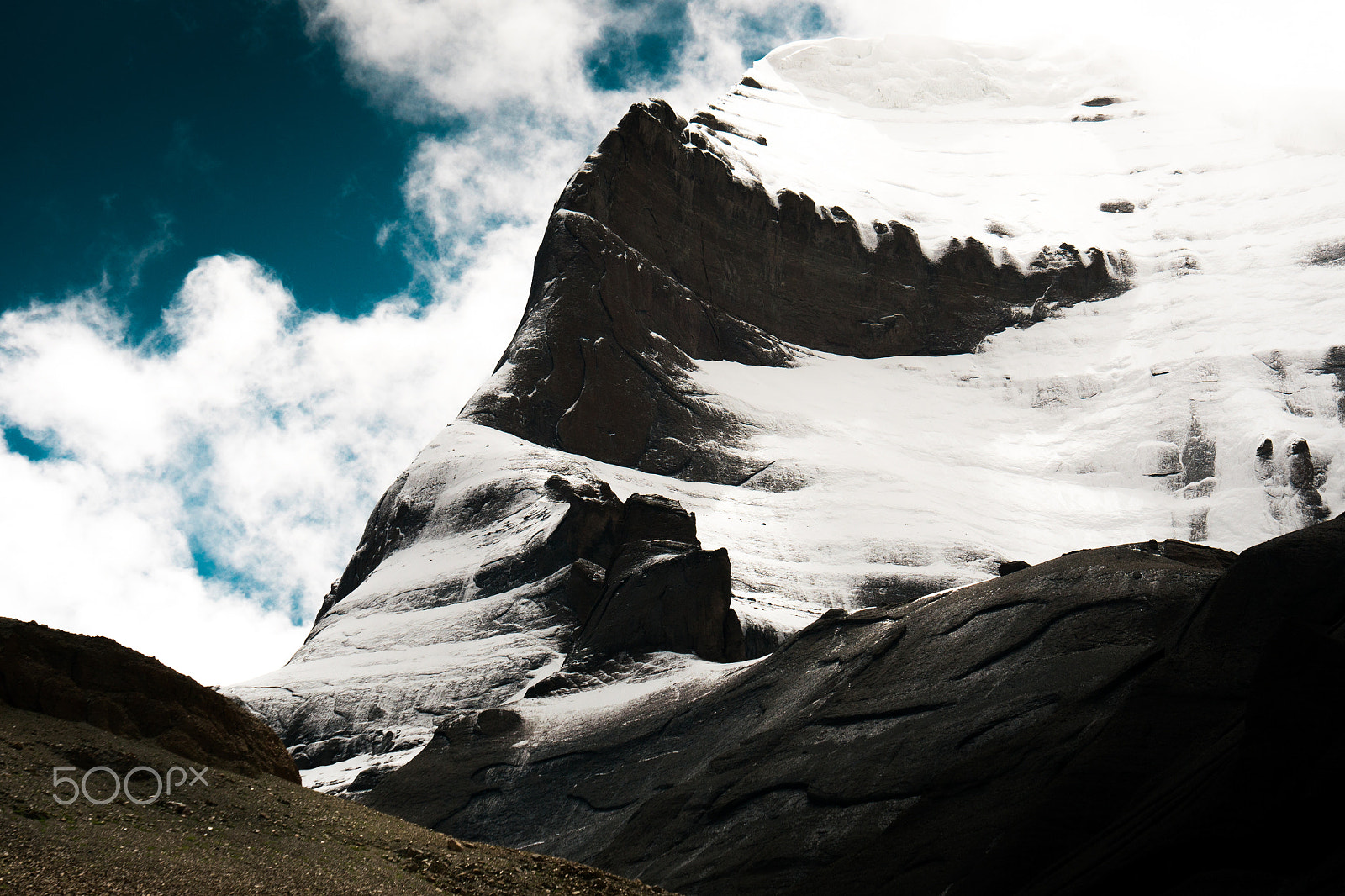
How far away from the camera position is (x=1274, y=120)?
136 meters

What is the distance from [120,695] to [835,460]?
68011 mm

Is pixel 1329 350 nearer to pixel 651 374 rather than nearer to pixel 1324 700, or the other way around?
pixel 651 374

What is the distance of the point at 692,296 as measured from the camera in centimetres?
10250

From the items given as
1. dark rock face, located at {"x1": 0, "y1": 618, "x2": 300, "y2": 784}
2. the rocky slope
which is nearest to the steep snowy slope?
dark rock face, located at {"x1": 0, "y1": 618, "x2": 300, "y2": 784}

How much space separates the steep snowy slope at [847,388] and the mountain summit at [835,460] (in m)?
0.30

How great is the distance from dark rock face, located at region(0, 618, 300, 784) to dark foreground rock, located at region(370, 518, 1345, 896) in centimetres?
954

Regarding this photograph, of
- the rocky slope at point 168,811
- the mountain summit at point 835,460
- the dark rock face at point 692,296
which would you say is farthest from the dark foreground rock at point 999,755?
the dark rock face at point 692,296

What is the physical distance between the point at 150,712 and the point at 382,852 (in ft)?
14.6

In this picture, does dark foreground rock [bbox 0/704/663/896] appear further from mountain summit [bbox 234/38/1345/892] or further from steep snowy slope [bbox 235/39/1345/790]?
steep snowy slope [bbox 235/39/1345/790]

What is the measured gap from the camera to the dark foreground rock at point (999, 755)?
13.9 metres

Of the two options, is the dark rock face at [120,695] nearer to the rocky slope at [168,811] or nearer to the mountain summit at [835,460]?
the rocky slope at [168,811]

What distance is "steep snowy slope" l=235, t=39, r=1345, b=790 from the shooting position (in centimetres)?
5822

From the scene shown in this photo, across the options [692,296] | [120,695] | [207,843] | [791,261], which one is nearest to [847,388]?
[692,296]

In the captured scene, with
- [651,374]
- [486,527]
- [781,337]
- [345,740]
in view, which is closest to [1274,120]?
[781,337]
